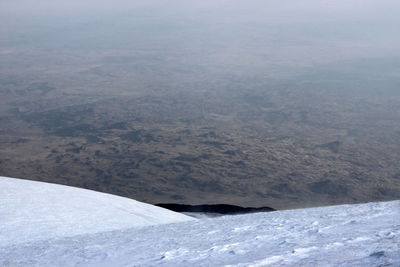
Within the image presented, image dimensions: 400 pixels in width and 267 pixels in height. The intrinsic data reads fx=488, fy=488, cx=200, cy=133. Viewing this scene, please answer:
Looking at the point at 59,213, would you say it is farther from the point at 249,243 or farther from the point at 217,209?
the point at 217,209

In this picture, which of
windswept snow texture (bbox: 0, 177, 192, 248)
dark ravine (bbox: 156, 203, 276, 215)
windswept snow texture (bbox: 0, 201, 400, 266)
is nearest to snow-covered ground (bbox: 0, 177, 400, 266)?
windswept snow texture (bbox: 0, 201, 400, 266)

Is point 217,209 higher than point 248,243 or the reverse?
the reverse

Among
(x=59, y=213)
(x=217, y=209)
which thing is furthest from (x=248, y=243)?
(x=217, y=209)

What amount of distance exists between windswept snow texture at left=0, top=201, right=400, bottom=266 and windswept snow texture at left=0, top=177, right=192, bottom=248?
0.95ft

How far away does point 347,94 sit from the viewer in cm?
920

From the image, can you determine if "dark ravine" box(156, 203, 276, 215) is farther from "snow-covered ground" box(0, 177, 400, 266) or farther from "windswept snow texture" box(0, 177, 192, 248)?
"snow-covered ground" box(0, 177, 400, 266)

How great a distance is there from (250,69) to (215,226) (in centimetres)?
991

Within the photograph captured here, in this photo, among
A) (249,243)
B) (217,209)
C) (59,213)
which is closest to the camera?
(249,243)

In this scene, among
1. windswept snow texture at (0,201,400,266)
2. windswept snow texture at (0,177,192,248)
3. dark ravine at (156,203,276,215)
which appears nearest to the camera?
windswept snow texture at (0,201,400,266)

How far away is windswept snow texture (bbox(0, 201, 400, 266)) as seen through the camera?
1443 millimetres

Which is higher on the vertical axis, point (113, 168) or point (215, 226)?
point (215, 226)

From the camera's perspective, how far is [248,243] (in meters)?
1.71

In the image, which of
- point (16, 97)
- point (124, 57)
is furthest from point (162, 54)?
point (16, 97)

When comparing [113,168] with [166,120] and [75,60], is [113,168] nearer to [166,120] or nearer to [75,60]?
[166,120]
